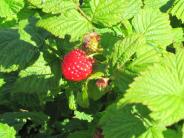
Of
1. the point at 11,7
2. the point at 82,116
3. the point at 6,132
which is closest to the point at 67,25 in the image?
the point at 6,132

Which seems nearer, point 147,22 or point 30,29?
point 147,22

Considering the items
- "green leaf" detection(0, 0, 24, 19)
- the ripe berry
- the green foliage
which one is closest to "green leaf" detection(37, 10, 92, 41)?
the green foliage

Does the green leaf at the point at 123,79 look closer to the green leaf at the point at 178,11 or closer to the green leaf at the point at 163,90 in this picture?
the green leaf at the point at 163,90

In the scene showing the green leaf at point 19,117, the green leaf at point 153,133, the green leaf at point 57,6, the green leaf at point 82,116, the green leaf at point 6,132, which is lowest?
the green leaf at point 19,117

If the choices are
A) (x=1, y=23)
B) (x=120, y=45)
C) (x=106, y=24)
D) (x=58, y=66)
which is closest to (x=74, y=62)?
(x=120, y=45)

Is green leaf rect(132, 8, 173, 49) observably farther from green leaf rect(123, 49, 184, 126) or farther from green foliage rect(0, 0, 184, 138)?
green leaf rect(123, 49, 184, 126)

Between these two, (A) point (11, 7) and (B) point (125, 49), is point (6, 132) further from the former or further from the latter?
(A) point (11, 7)

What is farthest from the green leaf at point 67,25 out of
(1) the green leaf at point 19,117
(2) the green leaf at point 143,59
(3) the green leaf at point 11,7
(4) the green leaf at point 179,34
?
(3) the green leaf at point 11,7

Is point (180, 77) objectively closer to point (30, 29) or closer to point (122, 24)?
point (122, 24)
